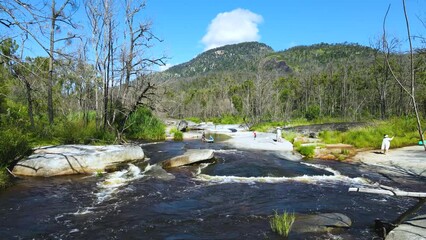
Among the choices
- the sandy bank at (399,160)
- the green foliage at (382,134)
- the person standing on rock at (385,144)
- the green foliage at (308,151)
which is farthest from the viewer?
the green foliage at (382,134)

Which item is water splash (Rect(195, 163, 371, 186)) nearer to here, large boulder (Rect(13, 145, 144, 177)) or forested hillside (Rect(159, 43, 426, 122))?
large boulder (Rect(13, 145, 144, 177))

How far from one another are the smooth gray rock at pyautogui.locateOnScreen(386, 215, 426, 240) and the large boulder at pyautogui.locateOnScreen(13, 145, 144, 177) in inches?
511

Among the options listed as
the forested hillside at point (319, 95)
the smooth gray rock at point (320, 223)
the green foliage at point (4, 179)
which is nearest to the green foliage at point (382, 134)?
the forested hillside at point (319, 95)

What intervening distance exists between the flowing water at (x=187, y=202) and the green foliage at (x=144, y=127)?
13.9 m

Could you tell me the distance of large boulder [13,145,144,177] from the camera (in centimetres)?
1435

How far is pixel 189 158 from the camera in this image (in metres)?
18.1

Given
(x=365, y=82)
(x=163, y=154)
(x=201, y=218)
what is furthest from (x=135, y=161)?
(x=365, y=82)

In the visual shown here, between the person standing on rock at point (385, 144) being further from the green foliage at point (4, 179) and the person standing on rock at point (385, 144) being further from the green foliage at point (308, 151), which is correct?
the green foliage at point (4, 179)

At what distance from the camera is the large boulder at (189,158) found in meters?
17.7

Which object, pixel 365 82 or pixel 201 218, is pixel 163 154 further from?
pixel 365 82

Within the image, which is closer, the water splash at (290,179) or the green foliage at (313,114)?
the water splash at (290,179)

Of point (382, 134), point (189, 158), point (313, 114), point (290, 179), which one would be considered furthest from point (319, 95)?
point (290, 179)

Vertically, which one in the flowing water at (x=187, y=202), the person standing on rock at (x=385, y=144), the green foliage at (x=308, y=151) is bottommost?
the flowing water at (x=187, y=202)

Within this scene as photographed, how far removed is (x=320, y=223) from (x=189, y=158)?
10.5 meters
